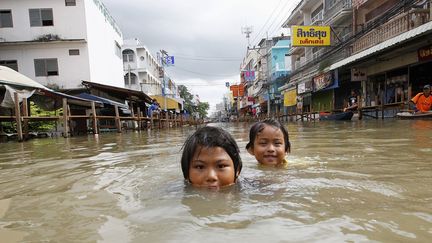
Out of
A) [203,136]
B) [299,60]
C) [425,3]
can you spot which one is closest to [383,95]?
[425,3]

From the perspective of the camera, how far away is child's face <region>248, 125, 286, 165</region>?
12.9 ft

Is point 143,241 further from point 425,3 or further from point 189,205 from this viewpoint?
point 425,3

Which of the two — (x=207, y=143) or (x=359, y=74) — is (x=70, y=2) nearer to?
(x=359, y=74)

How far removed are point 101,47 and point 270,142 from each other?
24030 millimetres

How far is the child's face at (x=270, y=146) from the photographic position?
12.9 feet

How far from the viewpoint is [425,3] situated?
14.4 meters

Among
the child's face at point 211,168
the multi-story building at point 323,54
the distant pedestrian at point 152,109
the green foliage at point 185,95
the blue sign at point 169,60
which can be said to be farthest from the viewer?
the green foliage at point 185,95

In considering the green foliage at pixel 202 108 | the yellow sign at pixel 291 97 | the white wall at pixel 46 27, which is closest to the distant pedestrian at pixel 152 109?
the white wall at pixel 46 27

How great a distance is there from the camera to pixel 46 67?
75.6ft

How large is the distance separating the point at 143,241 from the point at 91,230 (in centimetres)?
36

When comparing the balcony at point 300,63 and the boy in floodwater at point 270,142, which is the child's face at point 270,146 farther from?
the balcony at point 300,63

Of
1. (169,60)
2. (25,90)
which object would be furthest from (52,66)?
(169,60)

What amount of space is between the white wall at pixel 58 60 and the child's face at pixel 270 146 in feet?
69.3

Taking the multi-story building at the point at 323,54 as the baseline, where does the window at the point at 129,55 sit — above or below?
above
